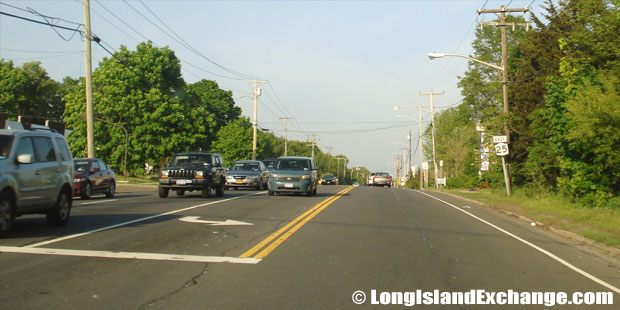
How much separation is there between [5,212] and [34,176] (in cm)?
108

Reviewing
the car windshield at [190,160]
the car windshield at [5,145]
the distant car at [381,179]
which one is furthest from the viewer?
the distant car at [381,179]

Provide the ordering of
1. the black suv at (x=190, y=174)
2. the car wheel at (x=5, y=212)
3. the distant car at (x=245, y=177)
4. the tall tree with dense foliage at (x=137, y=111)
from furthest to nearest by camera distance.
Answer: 1. the tall tree with dense foliage at (x=137, y=111)
2. the distant car at (x=245, y=177)
3. the black suv at (x=190, y=174)
4. the car wheel at (x=5, y=212)

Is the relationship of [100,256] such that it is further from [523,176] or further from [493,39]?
[493,39]

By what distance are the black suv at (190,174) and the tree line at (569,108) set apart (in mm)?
13299

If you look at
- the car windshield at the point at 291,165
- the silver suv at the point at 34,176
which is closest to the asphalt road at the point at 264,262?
the silver suv at the point at 34,176

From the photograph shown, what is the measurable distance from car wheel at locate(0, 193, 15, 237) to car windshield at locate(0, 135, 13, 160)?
0.78 metres

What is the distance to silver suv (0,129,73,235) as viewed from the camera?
10000 millimetres

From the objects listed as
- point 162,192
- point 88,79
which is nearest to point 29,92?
point 88,79

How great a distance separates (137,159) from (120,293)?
44019mm

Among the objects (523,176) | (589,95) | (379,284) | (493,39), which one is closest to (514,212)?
(589,95)

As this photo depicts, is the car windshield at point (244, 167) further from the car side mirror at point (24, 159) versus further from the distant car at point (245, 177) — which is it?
the car side mirror at point (24, 159)

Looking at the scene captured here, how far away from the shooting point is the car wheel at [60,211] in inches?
464

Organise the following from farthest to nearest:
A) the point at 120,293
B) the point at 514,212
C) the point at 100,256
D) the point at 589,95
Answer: the point at 514,212
the point at 589,95
the point at 100,256
the point at 120,293

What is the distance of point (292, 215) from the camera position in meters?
16.1
